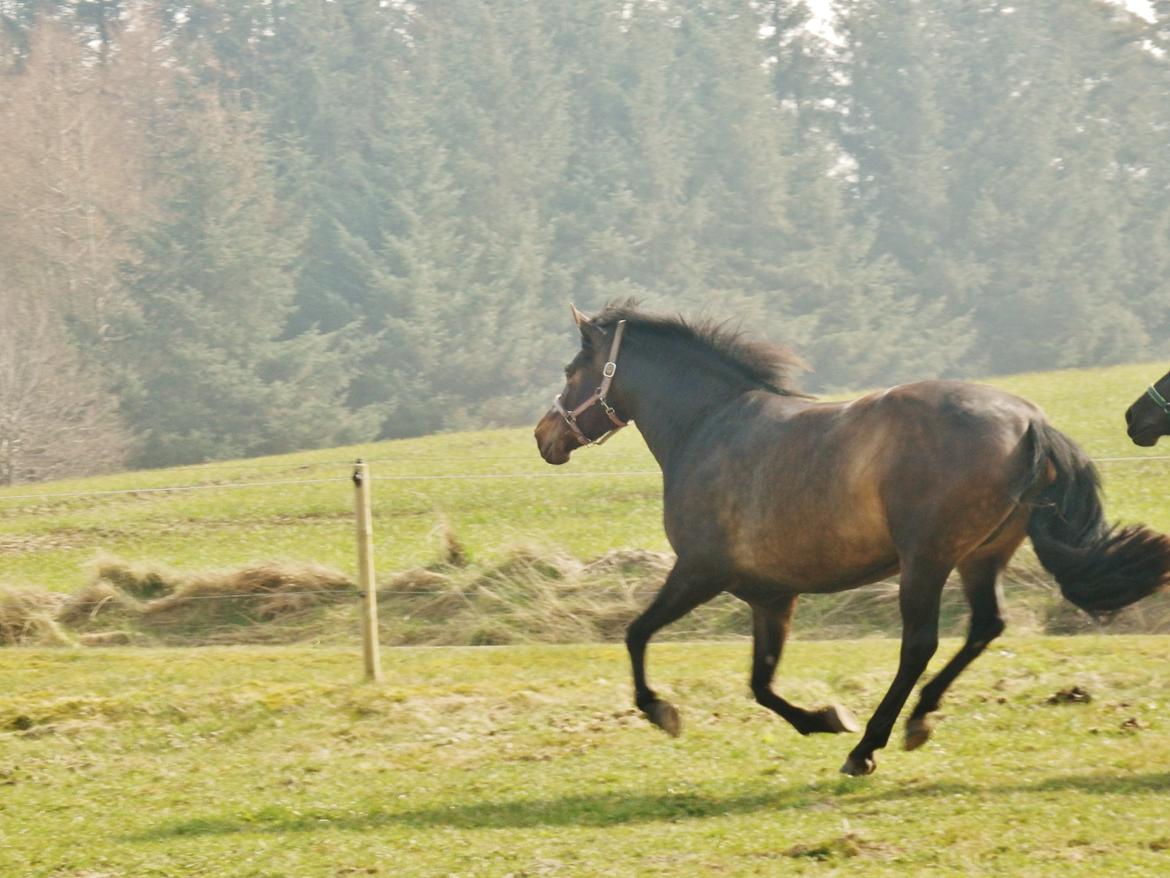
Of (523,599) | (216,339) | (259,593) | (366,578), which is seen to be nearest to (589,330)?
(366,578)

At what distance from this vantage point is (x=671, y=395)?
847 centimetres

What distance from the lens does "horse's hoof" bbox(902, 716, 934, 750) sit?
739 cm

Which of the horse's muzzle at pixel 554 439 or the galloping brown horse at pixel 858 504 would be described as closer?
the galloping brown horse at pixel 858 504

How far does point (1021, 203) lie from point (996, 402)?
55.3 meters

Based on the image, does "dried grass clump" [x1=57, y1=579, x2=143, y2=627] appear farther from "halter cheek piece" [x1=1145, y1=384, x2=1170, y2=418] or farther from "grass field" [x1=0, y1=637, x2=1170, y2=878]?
"halter cheek piece" [x1=1145, y1=384, x2=1170, y2=418]

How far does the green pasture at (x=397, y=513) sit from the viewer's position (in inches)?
719

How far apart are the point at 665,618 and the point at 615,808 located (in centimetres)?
109

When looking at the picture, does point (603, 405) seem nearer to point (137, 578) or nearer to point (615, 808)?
point (615, 808)

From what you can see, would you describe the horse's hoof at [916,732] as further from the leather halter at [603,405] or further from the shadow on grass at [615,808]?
the leather halter at [603,405]

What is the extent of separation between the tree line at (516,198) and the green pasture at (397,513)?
15.0 m

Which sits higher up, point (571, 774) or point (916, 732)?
point (916, 732)

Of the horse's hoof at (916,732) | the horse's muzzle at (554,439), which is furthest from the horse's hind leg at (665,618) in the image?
the horse's muzzle at (554,439)

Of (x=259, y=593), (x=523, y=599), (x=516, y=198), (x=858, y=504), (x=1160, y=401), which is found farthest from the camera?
(x=516, y=198)

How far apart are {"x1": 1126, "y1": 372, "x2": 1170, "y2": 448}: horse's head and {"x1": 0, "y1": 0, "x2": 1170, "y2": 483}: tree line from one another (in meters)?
34.5
